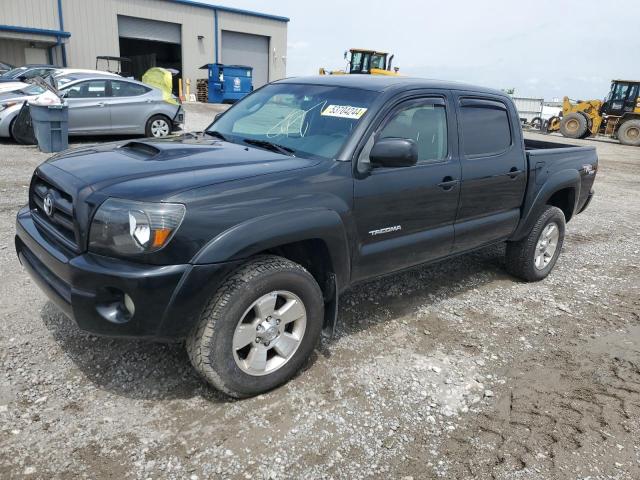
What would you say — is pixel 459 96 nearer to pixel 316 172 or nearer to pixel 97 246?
pixel 316 172

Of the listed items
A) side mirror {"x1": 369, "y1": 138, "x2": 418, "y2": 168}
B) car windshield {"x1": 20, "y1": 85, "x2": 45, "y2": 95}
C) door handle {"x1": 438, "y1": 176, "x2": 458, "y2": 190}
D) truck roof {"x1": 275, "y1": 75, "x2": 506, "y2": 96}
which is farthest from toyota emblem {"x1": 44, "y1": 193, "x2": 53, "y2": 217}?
car windshield {"x1": 20, "y1": 85, "x2": 45, "y2": 95}

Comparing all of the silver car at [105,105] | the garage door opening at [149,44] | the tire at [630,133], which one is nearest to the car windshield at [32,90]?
the silver car at [105,105]

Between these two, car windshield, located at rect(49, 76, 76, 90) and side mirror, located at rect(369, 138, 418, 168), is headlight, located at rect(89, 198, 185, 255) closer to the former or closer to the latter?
side mirror, located at rect(369, 138, 418, 168)

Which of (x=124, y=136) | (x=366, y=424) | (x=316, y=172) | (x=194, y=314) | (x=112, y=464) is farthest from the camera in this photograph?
(x=124, y=136)

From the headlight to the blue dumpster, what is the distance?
1055 inches

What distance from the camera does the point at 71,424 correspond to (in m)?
2.63

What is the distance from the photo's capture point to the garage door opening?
28.1 m

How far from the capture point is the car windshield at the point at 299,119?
3320mm

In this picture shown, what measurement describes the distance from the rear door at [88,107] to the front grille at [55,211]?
343 inches

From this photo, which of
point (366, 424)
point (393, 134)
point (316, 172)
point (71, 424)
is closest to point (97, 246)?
point (71, 424)

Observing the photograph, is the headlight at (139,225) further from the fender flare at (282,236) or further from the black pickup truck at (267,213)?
the fender flare at (282,236)

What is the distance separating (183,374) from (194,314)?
0.72 meters

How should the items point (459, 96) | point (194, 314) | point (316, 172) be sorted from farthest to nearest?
point (459, 96), point (316, 172), point (194, 314)

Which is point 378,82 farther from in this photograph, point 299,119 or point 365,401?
point 365,401
